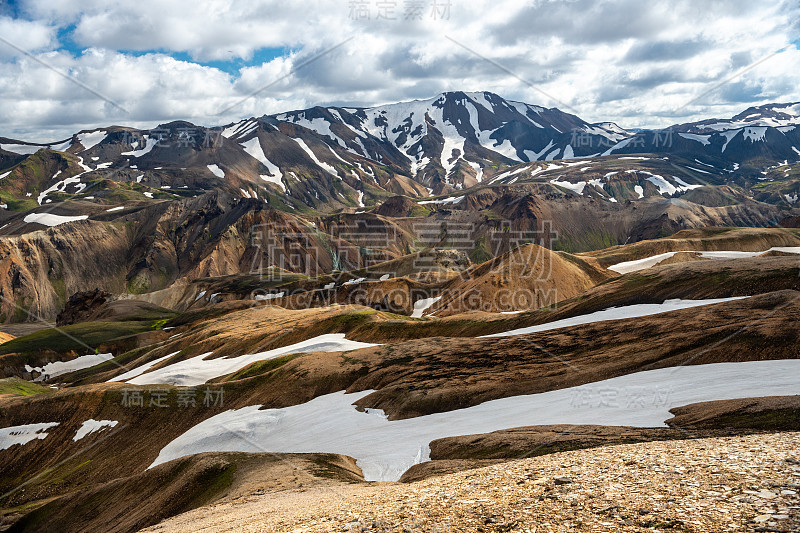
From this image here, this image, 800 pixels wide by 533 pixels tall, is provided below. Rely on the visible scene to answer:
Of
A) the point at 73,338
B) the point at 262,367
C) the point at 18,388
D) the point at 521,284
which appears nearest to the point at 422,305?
the point at 521,284

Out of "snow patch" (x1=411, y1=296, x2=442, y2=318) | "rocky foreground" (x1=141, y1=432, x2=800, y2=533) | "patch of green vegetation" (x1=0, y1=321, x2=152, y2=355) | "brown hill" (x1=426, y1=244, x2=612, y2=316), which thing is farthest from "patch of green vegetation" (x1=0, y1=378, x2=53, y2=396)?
"rocky foreground" (x1=141, y1=432, x2=800, y2=533)

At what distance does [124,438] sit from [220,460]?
3030 centimetres

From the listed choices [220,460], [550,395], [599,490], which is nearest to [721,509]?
[599,490]

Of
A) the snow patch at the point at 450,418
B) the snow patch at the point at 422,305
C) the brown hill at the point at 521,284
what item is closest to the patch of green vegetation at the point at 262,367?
the snow patch at the point at 450,418

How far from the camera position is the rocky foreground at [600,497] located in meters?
13.2

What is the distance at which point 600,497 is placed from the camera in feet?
50.3

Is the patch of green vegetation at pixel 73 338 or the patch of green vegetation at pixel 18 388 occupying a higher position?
the patch of green vegetation at pixel 73 338

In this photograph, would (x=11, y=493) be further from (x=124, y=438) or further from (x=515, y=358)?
(x=515, y=358)

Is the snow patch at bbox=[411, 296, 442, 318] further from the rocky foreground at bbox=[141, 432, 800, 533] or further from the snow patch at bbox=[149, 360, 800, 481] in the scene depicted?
the rocky foreground at bbox=[141, 432, 800, 533]

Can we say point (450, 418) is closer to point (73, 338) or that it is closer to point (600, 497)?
point (600, 497)

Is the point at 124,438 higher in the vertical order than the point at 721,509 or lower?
lower

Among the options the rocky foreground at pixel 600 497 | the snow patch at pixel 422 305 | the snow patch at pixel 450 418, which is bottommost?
the snow patch at pixel 450 418

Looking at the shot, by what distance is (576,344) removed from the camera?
4922 centimetres

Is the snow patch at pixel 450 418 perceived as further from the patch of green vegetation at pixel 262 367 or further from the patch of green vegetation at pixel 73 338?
the patch of green vegetation at pixel 73 338
